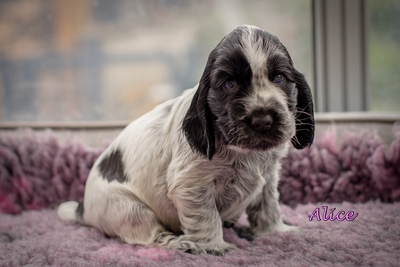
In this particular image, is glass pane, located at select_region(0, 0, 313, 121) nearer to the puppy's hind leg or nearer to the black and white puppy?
the black and white puppy

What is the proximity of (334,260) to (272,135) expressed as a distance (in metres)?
0.52

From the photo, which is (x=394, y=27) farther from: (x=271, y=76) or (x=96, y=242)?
(x=96, y=242)

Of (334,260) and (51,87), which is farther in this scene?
(51,87)

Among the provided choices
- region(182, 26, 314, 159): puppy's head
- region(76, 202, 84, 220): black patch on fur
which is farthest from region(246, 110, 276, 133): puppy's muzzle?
region(76, 202, 84, 220): black patch on fur

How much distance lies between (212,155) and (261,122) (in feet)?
0.88

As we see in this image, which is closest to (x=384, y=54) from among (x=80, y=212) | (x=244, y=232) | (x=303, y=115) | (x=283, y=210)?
(x=283, y=210)

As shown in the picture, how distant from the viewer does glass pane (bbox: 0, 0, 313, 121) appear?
301 centimetres

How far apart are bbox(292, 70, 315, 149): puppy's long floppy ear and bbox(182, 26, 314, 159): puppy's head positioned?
0.5 inches

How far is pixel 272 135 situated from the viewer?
4.48 feet

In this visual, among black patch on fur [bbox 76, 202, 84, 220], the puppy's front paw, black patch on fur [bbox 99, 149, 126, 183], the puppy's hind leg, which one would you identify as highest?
black patch on fur [bbox 99, 149, 126, 183]

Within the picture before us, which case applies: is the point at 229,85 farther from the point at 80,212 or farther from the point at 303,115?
the point at 80,212

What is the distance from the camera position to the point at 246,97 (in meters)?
1.39

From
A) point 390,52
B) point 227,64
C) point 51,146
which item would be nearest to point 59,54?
point 51,146

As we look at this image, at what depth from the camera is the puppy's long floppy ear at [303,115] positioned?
1562 millimetres
